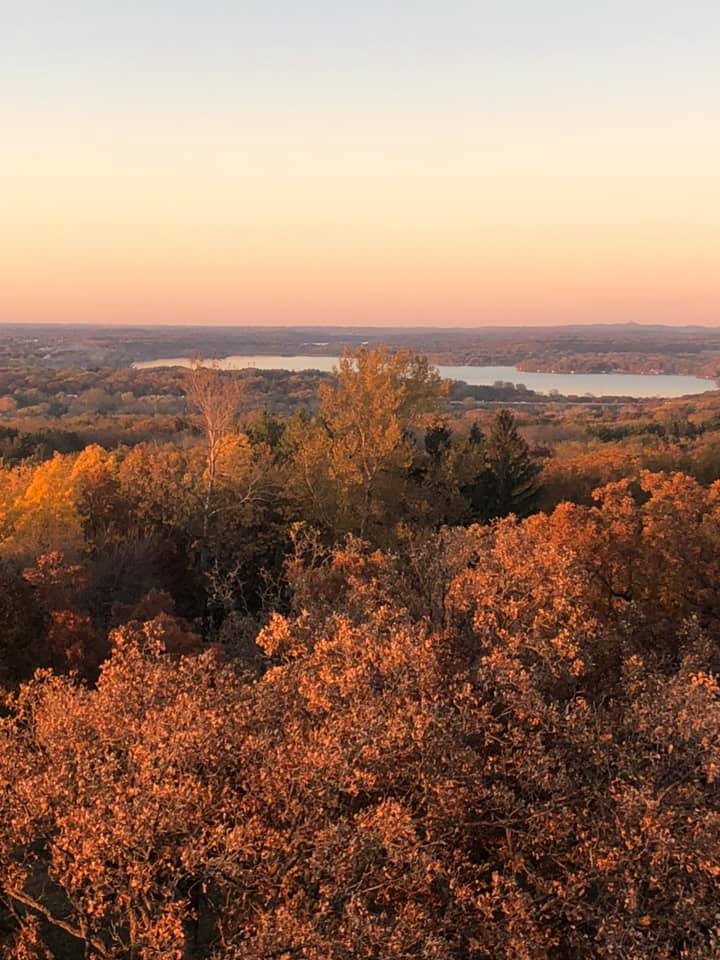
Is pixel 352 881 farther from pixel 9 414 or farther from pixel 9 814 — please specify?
pixel 9 414

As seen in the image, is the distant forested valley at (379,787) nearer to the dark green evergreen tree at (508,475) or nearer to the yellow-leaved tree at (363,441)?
the yellow-leaved tree at (363,441)

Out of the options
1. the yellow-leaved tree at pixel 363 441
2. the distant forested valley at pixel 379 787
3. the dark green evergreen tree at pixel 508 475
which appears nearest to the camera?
the distant forested valley at pixel 379 787

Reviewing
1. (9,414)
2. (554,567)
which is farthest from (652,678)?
(9,414)

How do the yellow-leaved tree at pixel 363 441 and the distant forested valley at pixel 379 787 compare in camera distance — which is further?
the yellow-leaved tree at pixel 363 441

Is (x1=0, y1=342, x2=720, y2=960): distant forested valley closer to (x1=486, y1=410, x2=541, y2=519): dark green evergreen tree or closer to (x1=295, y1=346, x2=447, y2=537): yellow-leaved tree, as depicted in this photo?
(x1=295, y1=346, x2=447, y2=537): yellow-leaved tree

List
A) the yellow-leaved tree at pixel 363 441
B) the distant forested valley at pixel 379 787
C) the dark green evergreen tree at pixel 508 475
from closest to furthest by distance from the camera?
the distant forested valley at pixel 379 787 < the yellow-leaved tree at pixel 363 441 < the dark green evergreen tree at pixel 508 475

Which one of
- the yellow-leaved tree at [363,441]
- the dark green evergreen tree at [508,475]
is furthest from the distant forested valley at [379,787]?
the dark green evergreen tree at [508,475]

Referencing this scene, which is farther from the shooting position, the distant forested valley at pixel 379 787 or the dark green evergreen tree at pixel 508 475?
the dark green evergreen tree at pixel 508 475

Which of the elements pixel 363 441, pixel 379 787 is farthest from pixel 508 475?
pixel 379 787

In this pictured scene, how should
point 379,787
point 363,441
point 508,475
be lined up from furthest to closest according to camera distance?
point 508,475 < point 363,441 < point 379,787

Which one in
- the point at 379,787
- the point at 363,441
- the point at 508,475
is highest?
the point at 363,441

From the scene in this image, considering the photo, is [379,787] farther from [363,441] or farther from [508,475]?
[508,475]

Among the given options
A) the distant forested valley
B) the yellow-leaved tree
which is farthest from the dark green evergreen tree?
the distant forested valley
